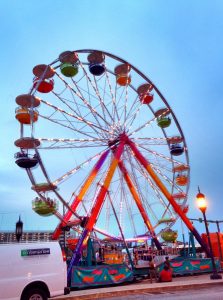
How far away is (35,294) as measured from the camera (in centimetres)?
1012

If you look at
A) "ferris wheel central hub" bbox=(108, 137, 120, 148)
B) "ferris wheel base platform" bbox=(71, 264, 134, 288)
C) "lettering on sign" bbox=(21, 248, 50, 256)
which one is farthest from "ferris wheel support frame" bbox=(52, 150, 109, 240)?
"lettering on sign" bbox=(21, 248, 50, 256)

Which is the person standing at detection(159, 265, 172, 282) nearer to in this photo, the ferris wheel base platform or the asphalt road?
the ferris wheel base platform

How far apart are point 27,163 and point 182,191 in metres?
14.2

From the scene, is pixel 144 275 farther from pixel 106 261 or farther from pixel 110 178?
pixel 110 178

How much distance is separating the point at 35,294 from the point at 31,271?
2.24ft

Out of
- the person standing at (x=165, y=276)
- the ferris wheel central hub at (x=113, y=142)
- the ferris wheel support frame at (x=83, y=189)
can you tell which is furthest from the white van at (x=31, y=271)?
the ferris wheel central hub at (x=113, y=142)

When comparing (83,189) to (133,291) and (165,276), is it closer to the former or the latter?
(165,276)

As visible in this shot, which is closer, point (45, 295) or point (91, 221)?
point (45, 295)

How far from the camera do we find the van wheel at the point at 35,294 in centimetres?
996

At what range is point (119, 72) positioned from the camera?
86.9ft

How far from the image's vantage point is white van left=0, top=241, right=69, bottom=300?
9781 mm

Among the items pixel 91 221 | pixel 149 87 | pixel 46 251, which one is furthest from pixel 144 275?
pixel 149 87

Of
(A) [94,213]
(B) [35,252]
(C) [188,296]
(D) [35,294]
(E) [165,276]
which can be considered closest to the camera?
(D) [35,294]

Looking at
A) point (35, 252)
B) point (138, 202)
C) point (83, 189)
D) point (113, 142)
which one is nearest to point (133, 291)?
point (35, 252)
